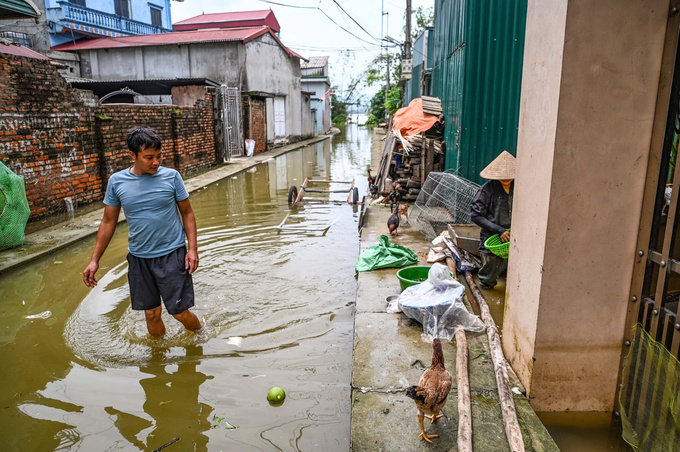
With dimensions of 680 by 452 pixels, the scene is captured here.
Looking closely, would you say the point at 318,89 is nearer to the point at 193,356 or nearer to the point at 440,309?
the point at 193,356

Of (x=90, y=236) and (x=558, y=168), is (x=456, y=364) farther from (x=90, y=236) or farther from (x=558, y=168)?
(x=90, y=236)

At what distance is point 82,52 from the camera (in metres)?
21.8

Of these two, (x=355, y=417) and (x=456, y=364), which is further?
(x=456, y=364)

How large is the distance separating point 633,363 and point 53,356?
4.56 m

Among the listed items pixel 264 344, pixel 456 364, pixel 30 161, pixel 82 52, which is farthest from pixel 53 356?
pixel 82 52

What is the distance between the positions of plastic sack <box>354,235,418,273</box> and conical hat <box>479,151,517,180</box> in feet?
4.57

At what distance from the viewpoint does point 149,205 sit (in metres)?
3.79

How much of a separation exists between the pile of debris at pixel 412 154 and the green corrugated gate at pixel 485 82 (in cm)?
54

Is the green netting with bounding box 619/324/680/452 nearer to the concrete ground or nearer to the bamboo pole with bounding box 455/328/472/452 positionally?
the concrete ground

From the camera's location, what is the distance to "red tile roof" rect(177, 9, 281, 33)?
115 feet

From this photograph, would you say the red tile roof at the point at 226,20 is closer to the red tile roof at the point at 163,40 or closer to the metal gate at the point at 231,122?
the red tile roof at the point at 163,40

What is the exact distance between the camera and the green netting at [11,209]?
652 centimetres

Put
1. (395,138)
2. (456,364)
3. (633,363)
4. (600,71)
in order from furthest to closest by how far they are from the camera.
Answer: (395,138) → (456,364) → (633,363) → (600,71)

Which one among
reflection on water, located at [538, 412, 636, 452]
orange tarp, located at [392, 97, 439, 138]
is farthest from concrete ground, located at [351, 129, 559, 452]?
orange tarp, located at [392, 97, 439, 138]
